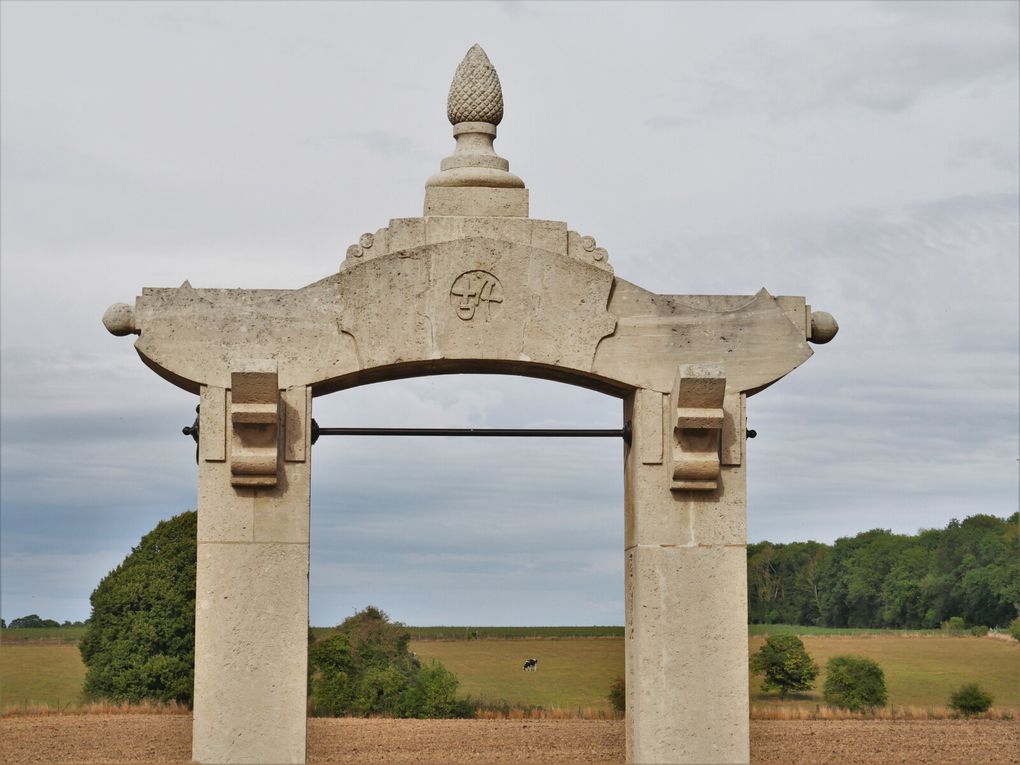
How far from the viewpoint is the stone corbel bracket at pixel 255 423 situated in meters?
9.59

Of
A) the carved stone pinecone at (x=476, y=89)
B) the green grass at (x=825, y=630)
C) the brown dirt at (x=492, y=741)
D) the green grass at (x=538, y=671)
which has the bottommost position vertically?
the green grass at (x=538, y=671)

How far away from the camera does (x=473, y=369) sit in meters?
10.3

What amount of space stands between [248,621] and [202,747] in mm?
927

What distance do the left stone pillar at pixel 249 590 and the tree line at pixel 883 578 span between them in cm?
5612

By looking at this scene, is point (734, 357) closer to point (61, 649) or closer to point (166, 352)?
point (166, 352)

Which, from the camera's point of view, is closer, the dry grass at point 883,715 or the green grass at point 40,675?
the dry grass at point 883,715

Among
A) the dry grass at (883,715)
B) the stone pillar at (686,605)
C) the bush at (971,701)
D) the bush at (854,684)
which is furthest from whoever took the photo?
the bush at (854,684)

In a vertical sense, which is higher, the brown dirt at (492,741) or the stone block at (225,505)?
the stone block at (225,505)

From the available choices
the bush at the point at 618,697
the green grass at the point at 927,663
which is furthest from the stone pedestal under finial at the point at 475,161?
the green grass at the point at 927,663

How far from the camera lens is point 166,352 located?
32.7 ft

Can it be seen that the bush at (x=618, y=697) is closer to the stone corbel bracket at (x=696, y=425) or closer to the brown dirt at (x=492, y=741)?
the brown dirt at (x=492, y=741)

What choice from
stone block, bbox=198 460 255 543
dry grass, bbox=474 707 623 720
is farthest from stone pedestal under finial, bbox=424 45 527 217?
dry grass, bbox=474 707 623 720

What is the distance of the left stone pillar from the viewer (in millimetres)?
9789

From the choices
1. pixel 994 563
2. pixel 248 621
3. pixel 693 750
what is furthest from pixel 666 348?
pixel 994 563
